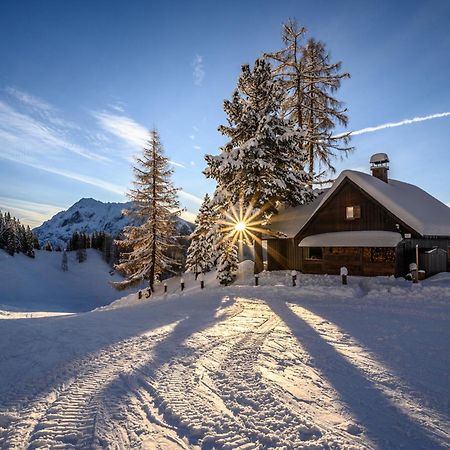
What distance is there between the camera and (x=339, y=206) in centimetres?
1947

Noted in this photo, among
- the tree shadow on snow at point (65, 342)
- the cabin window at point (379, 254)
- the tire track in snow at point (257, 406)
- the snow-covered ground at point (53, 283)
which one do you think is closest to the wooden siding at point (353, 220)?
the cabin window at point (379, 254)

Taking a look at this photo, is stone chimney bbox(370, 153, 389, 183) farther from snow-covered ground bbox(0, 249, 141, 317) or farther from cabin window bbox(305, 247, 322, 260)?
snow-covered ground bbox(0, 249, 141, 317)

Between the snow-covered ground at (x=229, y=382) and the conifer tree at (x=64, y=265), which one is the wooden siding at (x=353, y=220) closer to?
the snow-covered ground at (x=229, y=382)

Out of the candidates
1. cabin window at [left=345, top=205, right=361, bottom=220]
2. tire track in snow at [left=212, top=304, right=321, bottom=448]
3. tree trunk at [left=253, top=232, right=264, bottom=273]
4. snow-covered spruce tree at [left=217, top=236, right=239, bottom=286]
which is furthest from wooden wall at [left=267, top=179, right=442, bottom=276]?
tire track in snow at [left=212, top=304, right=321, bottom=448]

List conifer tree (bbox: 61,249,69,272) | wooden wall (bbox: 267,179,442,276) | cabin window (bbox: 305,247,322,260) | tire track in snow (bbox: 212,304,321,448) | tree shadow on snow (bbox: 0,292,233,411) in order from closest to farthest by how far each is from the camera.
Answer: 1. tire track in snow (bbox: 212,304,321,448)
2. tree shadow on snow (bbox: 0,292,233,411)
3. wooden wall (bbox: 267,179,442,276)
4. cabin window (bbox: 305,247,322,260)
5. conifer tree (bbox: 61,249,69,272)

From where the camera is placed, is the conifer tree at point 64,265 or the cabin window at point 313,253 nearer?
the cabin window at point 313,253

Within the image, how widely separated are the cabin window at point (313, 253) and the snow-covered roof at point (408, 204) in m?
3.74

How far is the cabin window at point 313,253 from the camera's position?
21.2m

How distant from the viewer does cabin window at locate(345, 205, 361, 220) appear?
60.8 feet

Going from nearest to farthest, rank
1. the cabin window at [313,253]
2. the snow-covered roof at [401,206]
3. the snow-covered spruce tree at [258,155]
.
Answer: the snow-covered roof at [401,206] → the snow-covered spruce tree at [258,155] → the cabin window at [313,253]

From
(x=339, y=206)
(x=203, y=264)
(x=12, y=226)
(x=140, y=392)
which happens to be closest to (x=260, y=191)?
(x=339, y=206)

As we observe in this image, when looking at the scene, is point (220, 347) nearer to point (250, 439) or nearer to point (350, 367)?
point (350, 367)

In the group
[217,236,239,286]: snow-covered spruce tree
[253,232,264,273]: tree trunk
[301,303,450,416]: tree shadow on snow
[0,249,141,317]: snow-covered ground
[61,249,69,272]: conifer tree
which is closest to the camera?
[301,303,450,416]: tree shadow on snow

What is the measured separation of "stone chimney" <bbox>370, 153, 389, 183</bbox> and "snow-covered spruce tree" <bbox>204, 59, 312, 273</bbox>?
16.2ft
